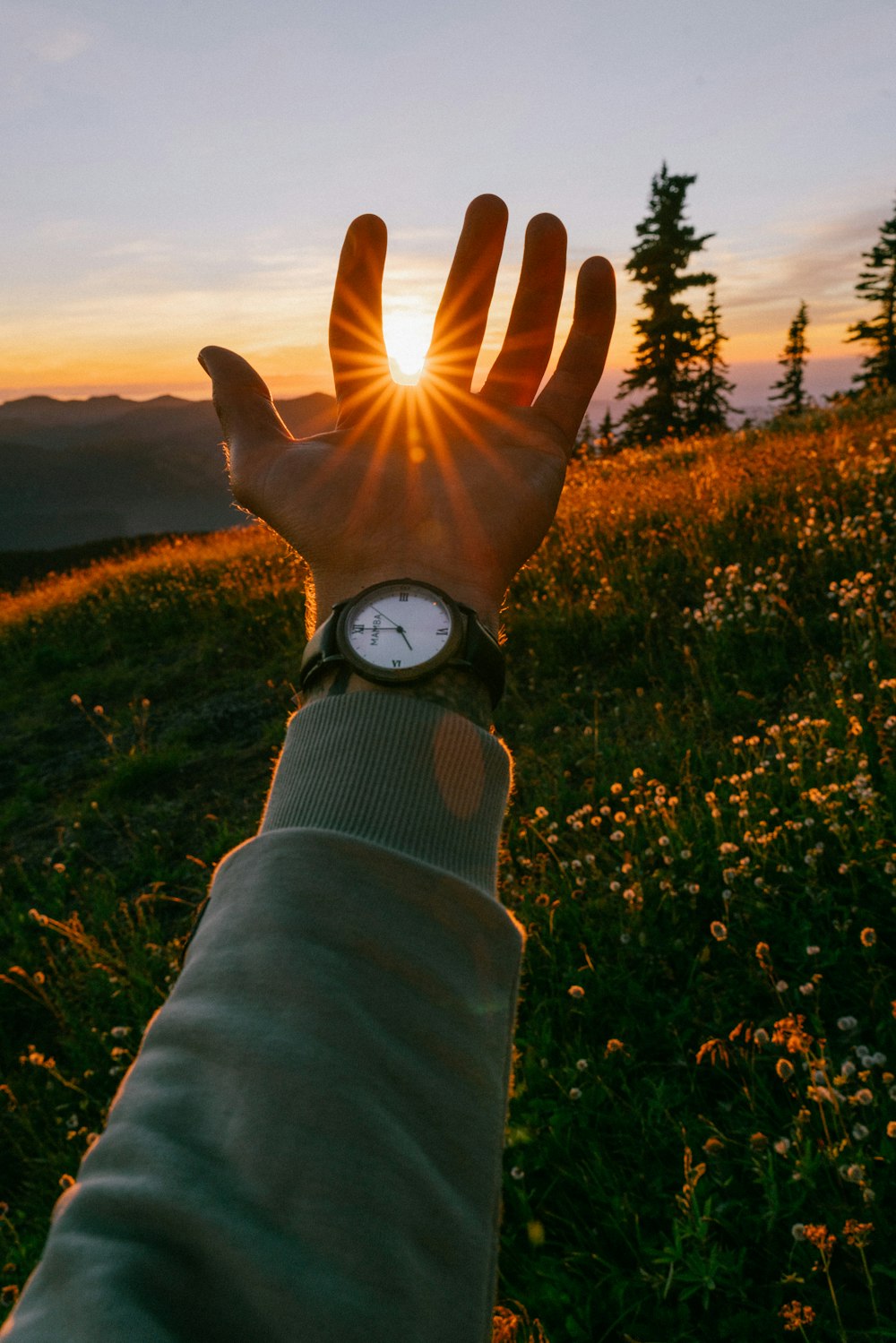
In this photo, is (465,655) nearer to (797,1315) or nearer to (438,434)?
(438,434)

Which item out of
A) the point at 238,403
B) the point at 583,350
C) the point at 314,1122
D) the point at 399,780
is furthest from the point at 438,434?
the point at 314,1122

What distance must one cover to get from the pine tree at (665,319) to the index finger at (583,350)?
3672 cm

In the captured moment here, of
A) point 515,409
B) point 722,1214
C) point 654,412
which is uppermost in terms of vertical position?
point 654,412

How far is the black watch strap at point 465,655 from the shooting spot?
1553mm

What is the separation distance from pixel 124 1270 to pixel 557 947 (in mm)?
2573

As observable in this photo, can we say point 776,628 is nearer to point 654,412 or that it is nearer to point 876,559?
point 876,559

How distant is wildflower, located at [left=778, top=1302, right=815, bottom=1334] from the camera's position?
1634mm

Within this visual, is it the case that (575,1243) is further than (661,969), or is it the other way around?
(661,969)

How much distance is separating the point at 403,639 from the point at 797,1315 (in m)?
1.73

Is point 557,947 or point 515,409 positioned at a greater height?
point 515,409

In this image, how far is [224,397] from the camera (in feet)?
7.69

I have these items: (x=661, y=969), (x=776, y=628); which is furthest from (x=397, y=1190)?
(x=776, y=628)

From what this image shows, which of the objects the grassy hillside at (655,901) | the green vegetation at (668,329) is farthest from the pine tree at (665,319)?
the grassy hillside at (655,901)

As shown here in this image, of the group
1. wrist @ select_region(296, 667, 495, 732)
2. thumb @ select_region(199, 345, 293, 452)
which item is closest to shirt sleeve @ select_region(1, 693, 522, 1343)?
wrist @ select_region(296, 667, 495, 732)
